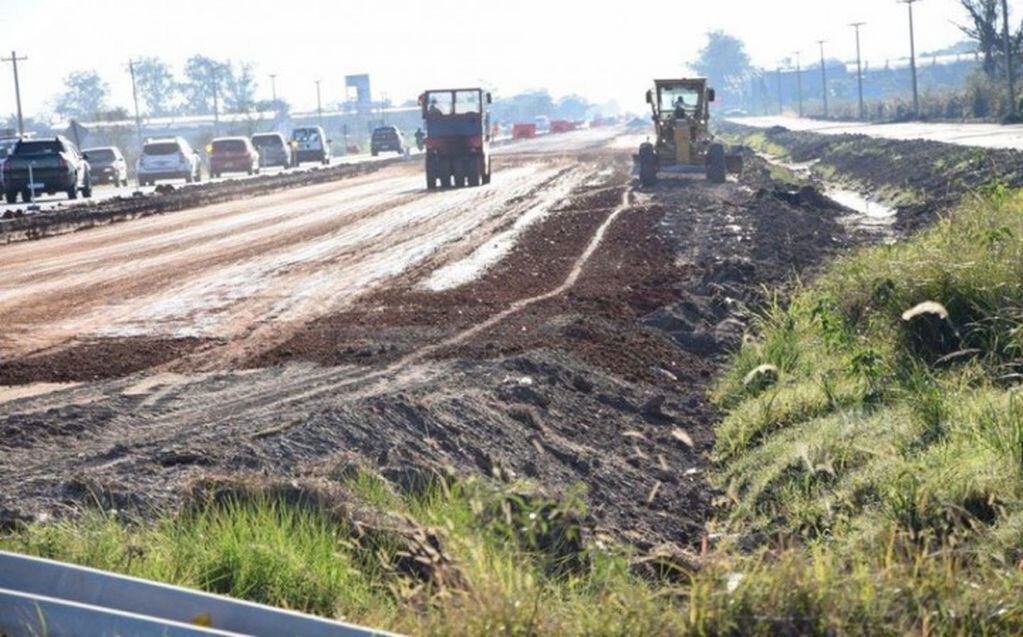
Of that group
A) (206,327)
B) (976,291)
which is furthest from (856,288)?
(206,327)

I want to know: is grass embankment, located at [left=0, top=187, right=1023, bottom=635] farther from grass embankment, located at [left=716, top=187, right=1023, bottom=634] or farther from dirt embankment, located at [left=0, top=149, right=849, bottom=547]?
dirt embankment, located at [left=0, top=149, right=849, bottom=547]

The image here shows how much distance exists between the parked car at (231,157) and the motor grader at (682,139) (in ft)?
84.3

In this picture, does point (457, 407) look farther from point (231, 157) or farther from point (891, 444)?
point (231, 157)

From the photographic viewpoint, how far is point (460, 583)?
20.3ft

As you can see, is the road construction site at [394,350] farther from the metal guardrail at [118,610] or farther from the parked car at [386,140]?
the parked car at [386,140]

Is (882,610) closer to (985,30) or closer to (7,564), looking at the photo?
(7,564)

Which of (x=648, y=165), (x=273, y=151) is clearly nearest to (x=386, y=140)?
(x=273, y=151)

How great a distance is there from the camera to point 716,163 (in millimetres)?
41625

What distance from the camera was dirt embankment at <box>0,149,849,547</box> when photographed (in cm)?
921

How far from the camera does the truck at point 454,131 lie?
4450 centimetres

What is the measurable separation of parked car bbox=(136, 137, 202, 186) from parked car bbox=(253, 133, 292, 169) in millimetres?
13157

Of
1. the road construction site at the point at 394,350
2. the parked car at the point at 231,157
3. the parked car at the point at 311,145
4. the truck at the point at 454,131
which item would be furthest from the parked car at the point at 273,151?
the road construction site at the point at 394,350

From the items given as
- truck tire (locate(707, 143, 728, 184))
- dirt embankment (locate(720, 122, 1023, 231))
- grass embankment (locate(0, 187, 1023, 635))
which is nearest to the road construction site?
grass embankment (locate(0, 187, 1023, 635))

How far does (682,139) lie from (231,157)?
27.5m
